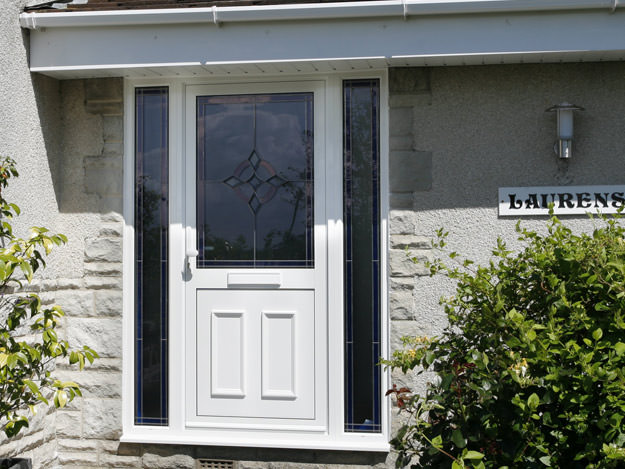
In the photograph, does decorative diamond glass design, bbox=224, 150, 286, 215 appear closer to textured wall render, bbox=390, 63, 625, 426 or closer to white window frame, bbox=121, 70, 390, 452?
white window frame, bbox=121, 70, 390, 452

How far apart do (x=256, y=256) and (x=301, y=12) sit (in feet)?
5.16

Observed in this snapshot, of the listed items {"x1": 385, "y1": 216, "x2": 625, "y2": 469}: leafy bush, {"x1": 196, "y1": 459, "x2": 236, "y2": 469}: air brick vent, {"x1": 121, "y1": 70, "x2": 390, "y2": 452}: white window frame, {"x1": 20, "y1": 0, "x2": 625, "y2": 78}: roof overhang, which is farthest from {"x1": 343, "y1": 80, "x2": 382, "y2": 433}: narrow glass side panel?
{"x1": 385, "y1": 216, "x2": 625, "y2": 469}: leafy bush

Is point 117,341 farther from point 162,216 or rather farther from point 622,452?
point 622,452

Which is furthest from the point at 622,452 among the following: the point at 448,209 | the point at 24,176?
the point at 24,176

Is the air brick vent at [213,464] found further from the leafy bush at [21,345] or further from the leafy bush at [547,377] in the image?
the leafy bush at [547,377]

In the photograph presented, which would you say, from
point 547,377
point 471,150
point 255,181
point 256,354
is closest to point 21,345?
point 256,354

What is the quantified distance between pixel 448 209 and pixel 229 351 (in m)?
1.70

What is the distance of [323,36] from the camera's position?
4340 millimetres

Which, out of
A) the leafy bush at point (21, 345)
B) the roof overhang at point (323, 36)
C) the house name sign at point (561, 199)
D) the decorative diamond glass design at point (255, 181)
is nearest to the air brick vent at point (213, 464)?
the leafy bush at point (21, 345)

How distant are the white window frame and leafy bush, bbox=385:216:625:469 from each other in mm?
1654

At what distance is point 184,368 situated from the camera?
188 inches

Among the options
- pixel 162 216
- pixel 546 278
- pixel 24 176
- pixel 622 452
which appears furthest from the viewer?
pixel 162 216

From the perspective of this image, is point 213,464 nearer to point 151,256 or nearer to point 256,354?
point 256,354

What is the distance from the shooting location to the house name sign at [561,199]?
4.41 meters
